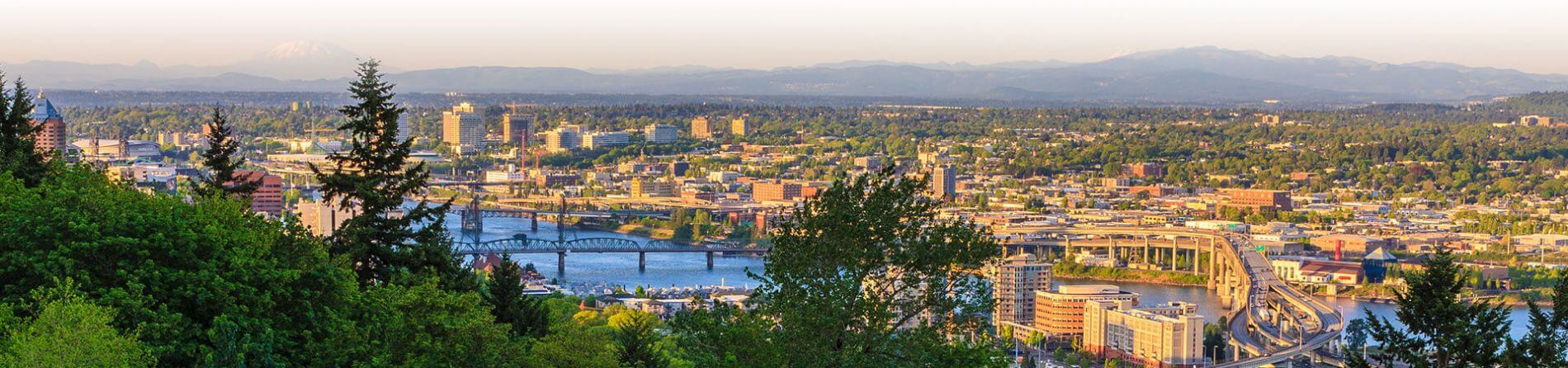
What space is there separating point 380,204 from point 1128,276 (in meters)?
22.0

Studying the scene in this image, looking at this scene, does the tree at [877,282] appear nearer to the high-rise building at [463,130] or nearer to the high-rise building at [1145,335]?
the high-rise building at [1145,335]

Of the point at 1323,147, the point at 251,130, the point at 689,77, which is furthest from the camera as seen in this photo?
the point at 689,77

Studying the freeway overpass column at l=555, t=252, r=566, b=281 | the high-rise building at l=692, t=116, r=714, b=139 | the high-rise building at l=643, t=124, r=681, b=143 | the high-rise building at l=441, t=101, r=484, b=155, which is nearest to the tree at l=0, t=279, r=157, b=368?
the freeway overpass column at l=555, t=252, r=566, b=281

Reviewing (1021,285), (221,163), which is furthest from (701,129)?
(221,163)

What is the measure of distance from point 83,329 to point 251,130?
179 feet

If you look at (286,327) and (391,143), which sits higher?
(391,143)

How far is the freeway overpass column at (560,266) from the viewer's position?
24172 millimetres

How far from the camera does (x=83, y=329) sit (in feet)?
16.1

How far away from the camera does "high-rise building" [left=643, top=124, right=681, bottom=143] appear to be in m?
59.4

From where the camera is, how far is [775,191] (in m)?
41.0

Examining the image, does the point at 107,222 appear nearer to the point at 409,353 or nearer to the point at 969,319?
the point at 409,353

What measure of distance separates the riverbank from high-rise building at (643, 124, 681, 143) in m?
31.0

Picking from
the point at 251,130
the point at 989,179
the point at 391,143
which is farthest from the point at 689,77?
the point at 391,143

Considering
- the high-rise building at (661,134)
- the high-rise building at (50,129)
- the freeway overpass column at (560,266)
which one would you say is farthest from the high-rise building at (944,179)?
the high-rise building at (50,129)
